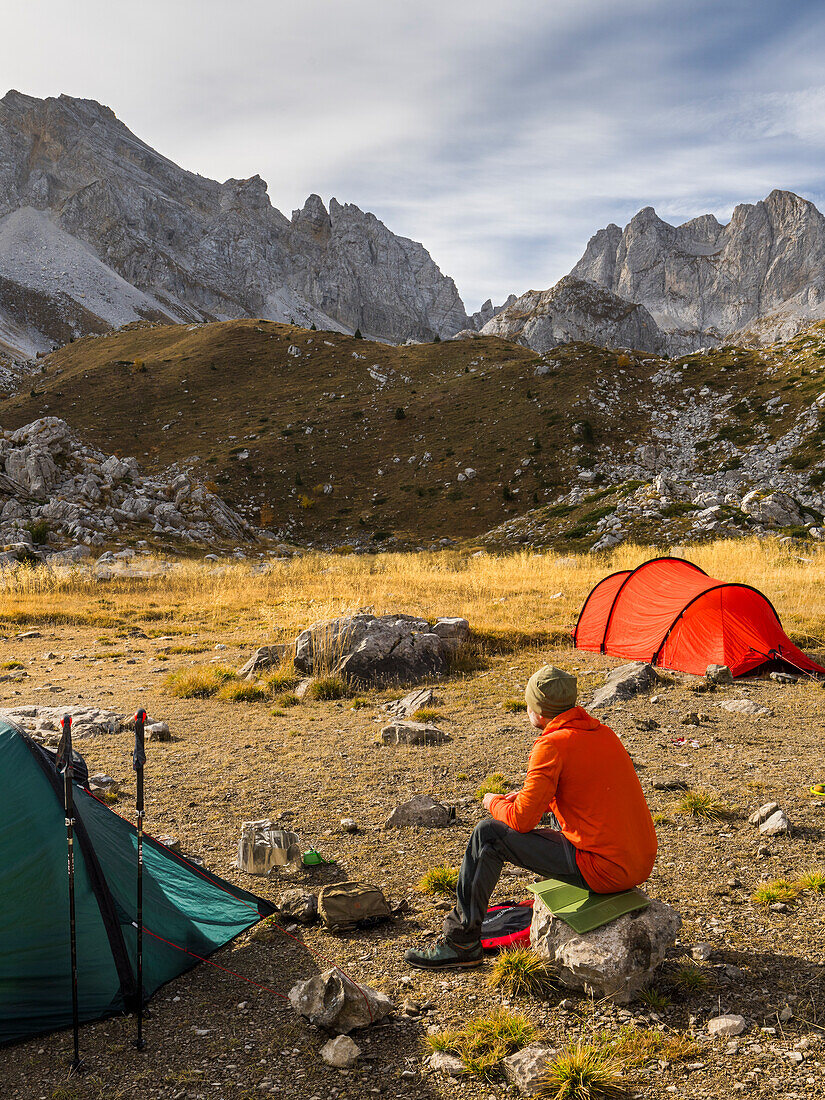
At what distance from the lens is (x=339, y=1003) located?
13.2 ft

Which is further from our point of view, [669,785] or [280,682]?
[280,682]

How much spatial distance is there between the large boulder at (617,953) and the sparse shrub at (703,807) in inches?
110

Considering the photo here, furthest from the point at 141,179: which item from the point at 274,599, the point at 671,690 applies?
the point at 671,690

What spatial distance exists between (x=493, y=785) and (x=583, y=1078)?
444 centimetres

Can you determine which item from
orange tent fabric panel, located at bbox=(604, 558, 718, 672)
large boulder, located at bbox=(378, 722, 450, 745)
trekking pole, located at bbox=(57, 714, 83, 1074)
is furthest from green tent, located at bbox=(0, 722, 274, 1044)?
orange tent fabric panel, located at bbox=(604, 558, 718, 672)

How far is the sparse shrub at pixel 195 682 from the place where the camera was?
492 inches

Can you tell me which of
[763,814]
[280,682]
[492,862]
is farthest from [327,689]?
[492,862]

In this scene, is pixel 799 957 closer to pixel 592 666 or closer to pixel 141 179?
pixel 592 666

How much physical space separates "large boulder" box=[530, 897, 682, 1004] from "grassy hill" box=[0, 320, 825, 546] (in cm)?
2845

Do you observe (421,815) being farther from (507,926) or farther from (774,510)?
(774,510)

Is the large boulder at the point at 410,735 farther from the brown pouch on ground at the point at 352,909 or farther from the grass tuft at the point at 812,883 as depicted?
the grass tuft at the point at 812,883

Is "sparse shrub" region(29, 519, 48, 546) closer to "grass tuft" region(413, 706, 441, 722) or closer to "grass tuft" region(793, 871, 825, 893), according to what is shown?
"grass tuft" region(413, 706, 441, 722)

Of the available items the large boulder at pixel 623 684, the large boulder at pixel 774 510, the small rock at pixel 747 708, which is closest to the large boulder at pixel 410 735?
the large boulder at pixel 623 684

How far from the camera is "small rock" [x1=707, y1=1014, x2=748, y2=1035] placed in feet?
12.3
